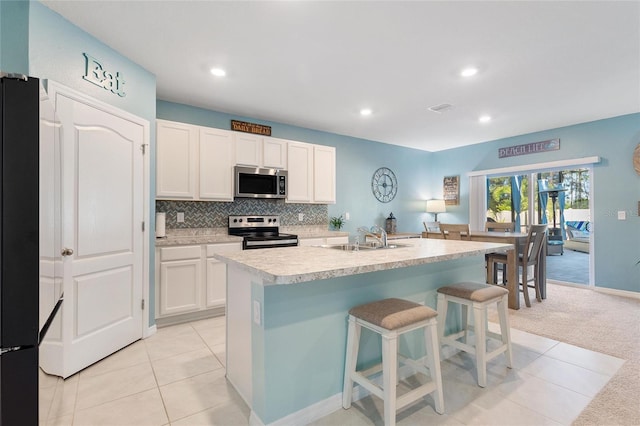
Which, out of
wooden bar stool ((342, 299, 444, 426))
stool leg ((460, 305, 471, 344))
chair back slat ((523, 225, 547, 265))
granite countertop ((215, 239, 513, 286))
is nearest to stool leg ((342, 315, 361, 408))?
wooden bar stool ((342, 299, 444, 426))

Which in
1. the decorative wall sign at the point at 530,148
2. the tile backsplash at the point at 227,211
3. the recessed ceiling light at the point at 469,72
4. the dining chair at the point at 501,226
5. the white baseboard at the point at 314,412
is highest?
the recessed ceiling light at the point at 469,72

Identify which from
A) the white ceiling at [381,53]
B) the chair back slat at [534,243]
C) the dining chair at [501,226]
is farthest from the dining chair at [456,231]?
the white ceiling at [381,53]

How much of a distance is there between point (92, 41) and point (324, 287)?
2.62m

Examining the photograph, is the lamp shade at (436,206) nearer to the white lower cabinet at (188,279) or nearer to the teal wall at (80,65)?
the white lower cabinet at (188,279)

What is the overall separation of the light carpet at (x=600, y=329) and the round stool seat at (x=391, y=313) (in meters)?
1.06

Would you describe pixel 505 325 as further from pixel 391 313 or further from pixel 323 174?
pixel 323 174

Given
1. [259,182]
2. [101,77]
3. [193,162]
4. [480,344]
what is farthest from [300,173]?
[480,344]

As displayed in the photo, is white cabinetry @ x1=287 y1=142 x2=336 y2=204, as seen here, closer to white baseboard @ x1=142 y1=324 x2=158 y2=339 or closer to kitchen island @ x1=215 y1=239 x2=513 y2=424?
white baseboard @ x1=142 y1=324 x2=158 y2=339

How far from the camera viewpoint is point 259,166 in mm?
3996

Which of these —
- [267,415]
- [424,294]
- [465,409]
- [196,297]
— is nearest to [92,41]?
[196,297]

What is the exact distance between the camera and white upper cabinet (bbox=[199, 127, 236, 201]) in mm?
3580

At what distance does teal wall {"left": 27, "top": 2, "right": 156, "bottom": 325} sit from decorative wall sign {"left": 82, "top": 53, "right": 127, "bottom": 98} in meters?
0.03

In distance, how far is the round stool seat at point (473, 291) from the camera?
2080mm

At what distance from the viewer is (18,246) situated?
90 centimetres
